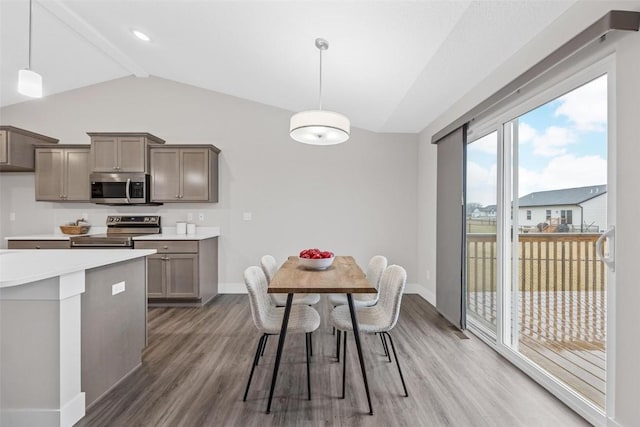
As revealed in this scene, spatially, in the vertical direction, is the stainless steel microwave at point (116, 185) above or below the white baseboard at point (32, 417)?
above

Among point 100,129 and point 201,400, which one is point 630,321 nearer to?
point 201,400

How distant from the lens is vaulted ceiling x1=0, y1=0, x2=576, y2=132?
2010mm

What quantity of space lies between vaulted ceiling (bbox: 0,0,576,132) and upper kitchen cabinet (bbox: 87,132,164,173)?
3.39ft

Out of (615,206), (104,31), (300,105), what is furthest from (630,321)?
(104,31)

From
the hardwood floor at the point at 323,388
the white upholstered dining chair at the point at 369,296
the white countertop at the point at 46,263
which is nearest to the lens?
the white countertop at the point at 46,263

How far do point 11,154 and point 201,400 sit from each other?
4.22m

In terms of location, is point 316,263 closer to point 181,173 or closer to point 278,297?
point 278,297

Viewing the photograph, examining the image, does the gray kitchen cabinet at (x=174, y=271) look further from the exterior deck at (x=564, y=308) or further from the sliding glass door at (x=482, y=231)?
the exterior deck at (x=564, y=308)

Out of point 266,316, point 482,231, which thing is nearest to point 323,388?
point 266,316

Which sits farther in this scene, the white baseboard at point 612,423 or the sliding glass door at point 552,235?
the sliding glass door at point 552,235

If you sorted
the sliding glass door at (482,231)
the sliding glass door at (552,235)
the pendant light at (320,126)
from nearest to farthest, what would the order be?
1. the sliding glass door at (552,235)
2. the pendant light at (320,126)
3. the sliding glass door at (482,231)

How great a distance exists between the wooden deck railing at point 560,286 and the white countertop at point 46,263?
3.00 metres

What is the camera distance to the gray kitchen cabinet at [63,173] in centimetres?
397

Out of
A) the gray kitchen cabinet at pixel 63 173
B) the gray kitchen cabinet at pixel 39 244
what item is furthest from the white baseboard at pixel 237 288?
the gray kitchen cabinet at pixel 63 173
